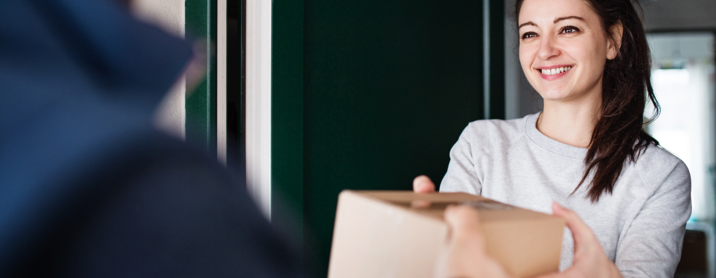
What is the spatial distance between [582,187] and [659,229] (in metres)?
0.21

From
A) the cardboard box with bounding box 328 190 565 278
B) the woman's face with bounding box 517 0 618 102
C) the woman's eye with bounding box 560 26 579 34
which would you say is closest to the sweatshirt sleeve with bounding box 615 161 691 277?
the woman's face with bounding box 517 0 618 102

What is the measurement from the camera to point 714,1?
4.68m

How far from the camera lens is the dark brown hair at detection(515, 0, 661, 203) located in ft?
4.17

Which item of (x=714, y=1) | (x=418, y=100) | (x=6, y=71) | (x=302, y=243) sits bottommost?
(x=302, y=243)

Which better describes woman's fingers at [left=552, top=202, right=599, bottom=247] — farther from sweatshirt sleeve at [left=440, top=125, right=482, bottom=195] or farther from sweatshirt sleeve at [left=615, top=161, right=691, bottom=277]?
sweatshirt sleeve at [left=440, top=125, right=482, bottom=195]

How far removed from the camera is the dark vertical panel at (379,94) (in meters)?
1.37

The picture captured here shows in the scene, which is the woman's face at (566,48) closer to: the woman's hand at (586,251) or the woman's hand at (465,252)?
the woman's hand at (586,251)


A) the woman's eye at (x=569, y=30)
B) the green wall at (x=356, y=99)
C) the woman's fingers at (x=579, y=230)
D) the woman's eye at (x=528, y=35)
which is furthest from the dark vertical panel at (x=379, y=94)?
the woman's fingers at (x=579, y=230)

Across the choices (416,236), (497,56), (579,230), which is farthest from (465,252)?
(497,56)

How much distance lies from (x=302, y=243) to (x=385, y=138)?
0.44m

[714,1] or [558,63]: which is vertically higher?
[714,1]

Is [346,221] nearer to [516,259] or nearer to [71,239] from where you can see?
[516,259]

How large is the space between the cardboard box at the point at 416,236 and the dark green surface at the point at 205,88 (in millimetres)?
786

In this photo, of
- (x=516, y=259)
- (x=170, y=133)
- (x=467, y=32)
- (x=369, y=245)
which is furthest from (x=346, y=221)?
(x=467, y=32)
